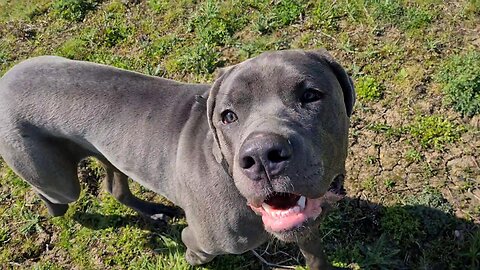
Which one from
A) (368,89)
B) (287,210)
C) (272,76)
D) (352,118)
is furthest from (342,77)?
(368,89)

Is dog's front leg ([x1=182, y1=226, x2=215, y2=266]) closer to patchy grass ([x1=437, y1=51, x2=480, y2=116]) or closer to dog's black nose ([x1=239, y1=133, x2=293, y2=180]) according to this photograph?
dog's black nose ([x1=239, y1=133, x2=293, y2=180])

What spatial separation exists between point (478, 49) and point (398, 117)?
1.09 metres

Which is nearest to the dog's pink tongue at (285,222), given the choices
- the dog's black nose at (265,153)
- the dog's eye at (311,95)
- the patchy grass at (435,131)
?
the dog's black nose at (265,153)

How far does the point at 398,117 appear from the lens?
521cm

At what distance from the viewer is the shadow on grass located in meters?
4.48

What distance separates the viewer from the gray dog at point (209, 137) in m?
3.02

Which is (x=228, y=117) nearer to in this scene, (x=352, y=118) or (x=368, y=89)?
(x=352, y=118)

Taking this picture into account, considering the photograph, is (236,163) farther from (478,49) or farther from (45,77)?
(478,49)

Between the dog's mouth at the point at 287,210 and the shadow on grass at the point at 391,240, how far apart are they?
1547 millimetres

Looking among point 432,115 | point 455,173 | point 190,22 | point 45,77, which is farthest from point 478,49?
point 45,77

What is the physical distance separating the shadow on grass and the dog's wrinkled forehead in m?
1.80

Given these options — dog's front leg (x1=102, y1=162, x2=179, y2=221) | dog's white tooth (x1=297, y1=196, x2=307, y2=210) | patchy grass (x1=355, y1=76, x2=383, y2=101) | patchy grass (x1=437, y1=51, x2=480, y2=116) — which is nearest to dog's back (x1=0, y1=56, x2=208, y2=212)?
dog's front leg (x1=102, y1=162, x2=179, y2=221)

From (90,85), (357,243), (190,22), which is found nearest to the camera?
(90,85)

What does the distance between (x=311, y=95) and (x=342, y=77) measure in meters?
0.37
